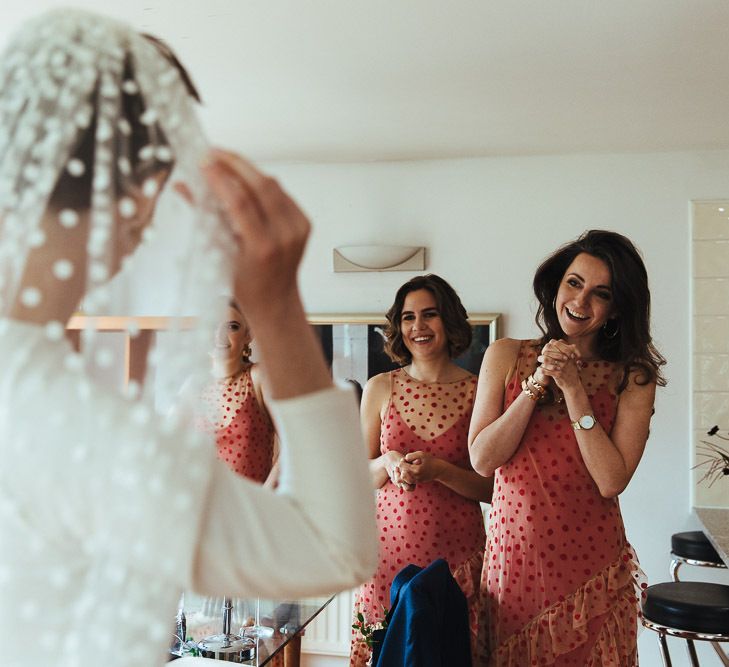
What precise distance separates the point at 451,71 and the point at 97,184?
2.35 m

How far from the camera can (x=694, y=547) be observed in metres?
3.23

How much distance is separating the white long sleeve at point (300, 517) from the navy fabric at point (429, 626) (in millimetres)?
1081

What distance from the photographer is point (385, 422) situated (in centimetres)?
238

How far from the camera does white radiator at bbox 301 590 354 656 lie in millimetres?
3875

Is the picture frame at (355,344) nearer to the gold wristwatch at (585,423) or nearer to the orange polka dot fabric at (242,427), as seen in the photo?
the orange polka dot fabric at (242,427)

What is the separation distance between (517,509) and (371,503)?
149cm

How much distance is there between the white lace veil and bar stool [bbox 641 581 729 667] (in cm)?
222

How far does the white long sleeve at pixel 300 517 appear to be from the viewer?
0.49 m

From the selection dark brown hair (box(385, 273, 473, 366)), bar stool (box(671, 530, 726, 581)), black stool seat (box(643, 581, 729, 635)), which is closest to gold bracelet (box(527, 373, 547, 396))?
dark brown hair (box(385, 273, 473, 366))

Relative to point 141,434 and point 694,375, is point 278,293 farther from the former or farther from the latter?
point 694,375

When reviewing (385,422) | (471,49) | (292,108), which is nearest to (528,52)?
(471,49)

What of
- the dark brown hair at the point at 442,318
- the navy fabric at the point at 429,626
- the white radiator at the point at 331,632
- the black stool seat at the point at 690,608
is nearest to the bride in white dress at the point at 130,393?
the navy fabric at the point at 429,626

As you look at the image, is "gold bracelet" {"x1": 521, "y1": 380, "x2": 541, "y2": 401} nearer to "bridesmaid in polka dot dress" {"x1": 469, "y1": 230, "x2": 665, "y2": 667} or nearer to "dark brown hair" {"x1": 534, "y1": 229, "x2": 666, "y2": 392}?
"bridesmaid in polka dot dress" {"x1": 469, "y1": 230, "x2": 665, "y2": 667}

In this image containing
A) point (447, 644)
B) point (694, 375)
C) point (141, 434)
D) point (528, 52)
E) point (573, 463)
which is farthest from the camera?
point (694, 375)
